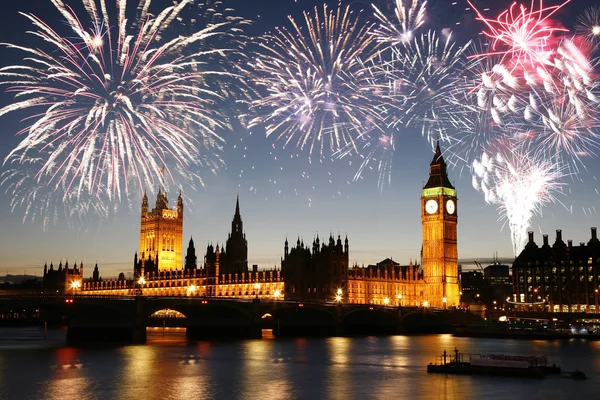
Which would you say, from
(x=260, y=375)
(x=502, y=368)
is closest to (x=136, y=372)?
(x=260, y=375)

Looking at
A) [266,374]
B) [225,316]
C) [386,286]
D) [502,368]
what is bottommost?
[266,374]

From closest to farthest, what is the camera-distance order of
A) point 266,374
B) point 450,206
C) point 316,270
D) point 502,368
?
point 502,368
point 266,374
point 316,270
point 450,206

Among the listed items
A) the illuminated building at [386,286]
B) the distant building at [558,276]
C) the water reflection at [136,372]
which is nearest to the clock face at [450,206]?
the illuminated building at [386,286]

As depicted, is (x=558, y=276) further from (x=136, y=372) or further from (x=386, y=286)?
(x=136, y=372)

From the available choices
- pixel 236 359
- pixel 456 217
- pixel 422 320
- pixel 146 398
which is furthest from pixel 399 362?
pixel 456 217

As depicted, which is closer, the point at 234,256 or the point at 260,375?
the point at 260,375

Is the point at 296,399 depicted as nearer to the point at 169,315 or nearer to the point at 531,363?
the point at 531,363

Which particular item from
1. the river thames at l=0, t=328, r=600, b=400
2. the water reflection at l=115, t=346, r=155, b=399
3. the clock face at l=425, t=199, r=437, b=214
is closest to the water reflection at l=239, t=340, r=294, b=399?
the river thames at l=0, t=328, r=600, b=400

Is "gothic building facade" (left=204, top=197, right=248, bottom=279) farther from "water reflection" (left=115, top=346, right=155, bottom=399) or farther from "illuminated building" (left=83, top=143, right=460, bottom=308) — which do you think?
"water reflection" (left=115, top=346, right=155, bottom=399)
